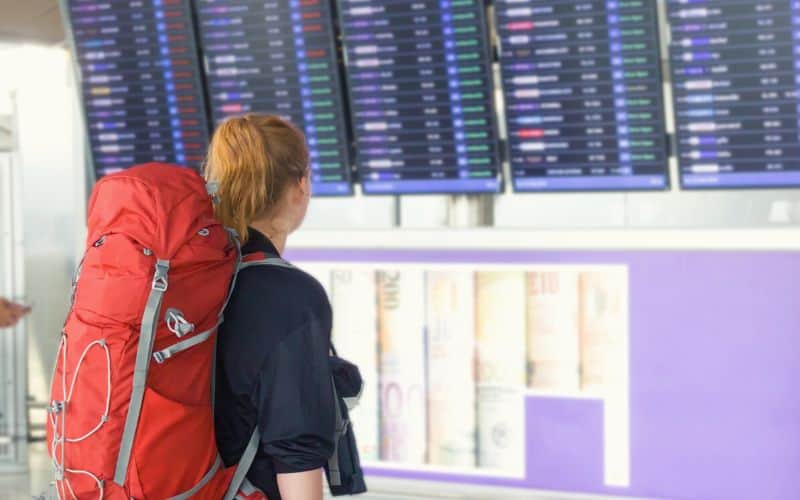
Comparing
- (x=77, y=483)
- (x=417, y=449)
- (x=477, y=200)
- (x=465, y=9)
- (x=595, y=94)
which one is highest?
(x=465, y=9)

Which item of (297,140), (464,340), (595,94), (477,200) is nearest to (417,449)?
(464,340)

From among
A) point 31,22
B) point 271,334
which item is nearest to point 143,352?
point 271,334

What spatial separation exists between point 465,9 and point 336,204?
0.75m

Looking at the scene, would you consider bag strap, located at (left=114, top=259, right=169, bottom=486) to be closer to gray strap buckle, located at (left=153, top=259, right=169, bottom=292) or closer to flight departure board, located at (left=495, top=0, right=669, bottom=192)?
gray strap buckle, located at (left=153, top=259, right=169, bottom=292)

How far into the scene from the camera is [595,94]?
3328mm

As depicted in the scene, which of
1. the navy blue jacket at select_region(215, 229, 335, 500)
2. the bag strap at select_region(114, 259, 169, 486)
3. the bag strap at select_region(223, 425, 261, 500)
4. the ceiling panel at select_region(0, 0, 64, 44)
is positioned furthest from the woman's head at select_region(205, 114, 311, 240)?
the ceiling panel at select_region(0, 0, 64, 44)

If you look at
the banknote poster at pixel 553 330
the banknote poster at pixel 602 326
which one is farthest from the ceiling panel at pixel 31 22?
the banknote poster at pixel 602 326

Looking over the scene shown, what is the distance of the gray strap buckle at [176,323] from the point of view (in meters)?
1.80

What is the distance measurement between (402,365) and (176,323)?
1815 mm

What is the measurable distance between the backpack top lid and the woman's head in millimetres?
59

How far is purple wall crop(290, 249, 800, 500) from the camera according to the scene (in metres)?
3.08

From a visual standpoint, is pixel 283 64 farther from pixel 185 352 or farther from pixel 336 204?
pixel 185 352

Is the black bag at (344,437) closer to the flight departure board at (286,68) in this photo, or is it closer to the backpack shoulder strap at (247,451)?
the backpack shoulder strap at (247,451)

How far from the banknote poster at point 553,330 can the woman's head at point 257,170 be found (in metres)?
1.46
